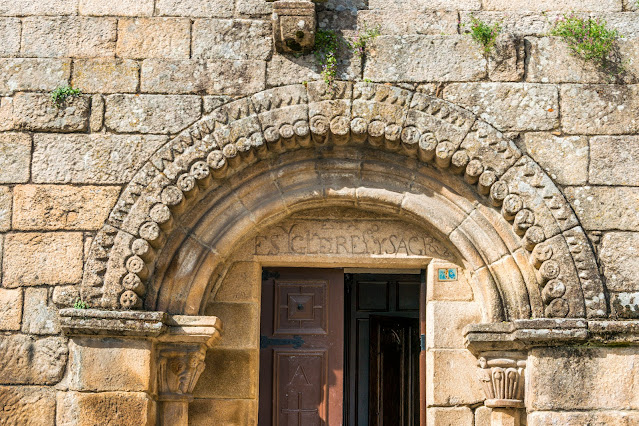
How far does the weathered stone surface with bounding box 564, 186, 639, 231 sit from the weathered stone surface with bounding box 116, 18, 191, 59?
106 inches

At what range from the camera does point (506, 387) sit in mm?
5043

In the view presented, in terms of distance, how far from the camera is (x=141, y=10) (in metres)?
5.54

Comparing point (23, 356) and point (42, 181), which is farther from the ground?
point (42, 181)

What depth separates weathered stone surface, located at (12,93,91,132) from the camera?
5344mm

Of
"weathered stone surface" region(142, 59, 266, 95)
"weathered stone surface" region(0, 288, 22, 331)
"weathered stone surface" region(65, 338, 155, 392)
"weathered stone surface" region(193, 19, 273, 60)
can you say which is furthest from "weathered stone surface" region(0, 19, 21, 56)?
"weathered stone surface" region(65, 338, 155, 392)

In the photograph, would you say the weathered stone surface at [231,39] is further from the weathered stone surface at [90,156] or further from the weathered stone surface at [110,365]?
the weathered stone surface at [110,365]

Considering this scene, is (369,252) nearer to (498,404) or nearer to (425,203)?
(425,203)

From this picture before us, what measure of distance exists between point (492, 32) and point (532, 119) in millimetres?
636

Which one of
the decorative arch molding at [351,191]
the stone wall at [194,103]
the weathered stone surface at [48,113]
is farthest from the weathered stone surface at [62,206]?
the weathered stone surface at [48,113]

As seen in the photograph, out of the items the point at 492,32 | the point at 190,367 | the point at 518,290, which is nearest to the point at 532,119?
the point at 492,32

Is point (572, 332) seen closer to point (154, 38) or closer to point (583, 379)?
point (583, 379)

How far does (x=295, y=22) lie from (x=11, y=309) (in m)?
2.56

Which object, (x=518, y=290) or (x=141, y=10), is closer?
(x=518, y=290)

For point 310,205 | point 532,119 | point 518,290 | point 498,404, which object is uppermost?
point 532,119
